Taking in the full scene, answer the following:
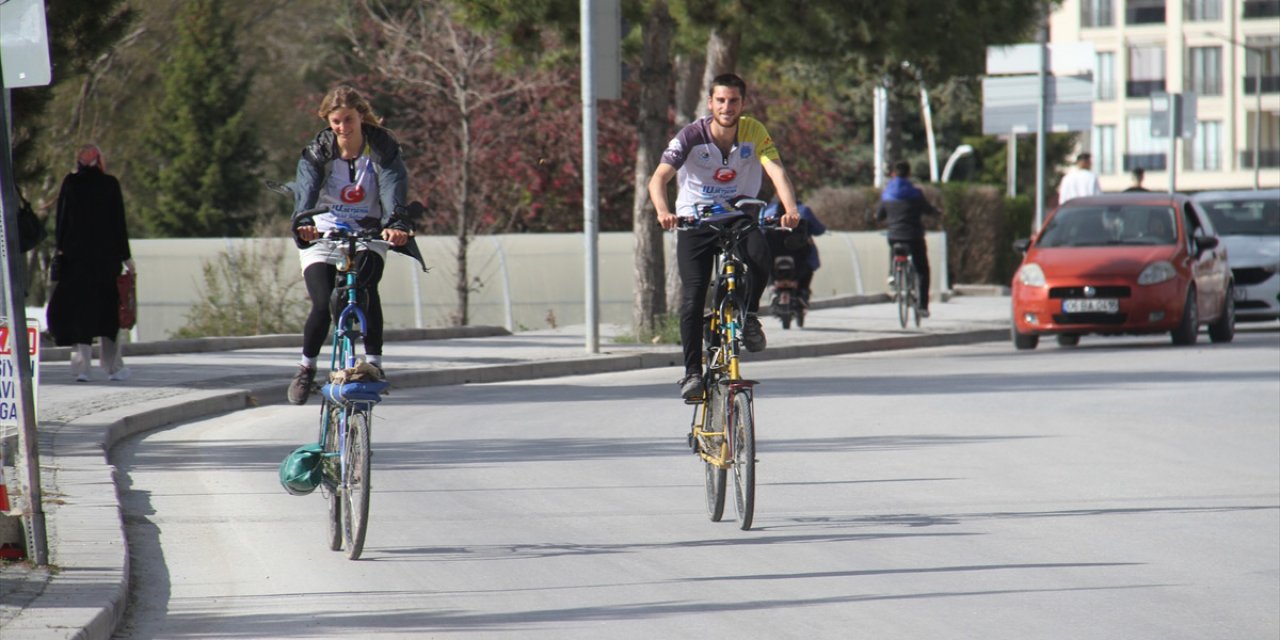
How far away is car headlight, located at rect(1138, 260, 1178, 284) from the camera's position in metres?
19.8

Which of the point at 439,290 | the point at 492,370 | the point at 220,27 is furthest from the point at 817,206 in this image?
the point at 220,27

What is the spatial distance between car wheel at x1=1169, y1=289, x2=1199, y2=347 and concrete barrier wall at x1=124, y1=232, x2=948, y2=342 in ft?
24.0

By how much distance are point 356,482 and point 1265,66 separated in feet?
267

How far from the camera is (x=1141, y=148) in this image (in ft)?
282

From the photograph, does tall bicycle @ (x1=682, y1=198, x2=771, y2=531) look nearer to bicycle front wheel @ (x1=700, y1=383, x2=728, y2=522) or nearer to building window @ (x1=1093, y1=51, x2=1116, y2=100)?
bicycle front wheel @ (x1=700, y1=383, x2=728, y2=522)

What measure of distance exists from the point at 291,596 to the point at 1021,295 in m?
14.2

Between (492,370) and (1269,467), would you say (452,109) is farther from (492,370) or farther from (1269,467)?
(1269,467)

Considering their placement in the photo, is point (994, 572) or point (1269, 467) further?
point (1269, 467)

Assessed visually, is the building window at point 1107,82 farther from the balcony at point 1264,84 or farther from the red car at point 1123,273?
the red car at point 1123,273

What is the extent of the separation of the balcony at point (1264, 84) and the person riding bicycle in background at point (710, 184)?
3094 inches

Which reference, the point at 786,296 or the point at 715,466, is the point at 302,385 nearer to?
the point at 715,466

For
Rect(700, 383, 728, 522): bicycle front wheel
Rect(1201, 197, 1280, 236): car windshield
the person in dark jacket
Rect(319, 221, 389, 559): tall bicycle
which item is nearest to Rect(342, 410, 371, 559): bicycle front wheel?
Rect(319, 221, 389, 559): tall bicycle

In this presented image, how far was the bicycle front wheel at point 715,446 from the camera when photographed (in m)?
8.89

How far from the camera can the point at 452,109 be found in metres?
34.6
